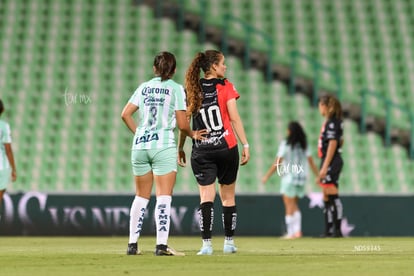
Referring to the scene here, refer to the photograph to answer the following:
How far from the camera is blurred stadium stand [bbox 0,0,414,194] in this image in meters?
19.7

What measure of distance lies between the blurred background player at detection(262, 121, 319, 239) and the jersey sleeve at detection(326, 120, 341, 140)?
120cm

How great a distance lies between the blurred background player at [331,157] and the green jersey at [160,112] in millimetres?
5294

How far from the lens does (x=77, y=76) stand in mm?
21438

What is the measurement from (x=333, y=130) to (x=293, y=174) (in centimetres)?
148

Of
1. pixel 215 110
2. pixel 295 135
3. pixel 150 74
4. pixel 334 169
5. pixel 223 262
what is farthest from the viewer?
pixel 150 74

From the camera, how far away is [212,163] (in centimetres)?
1012

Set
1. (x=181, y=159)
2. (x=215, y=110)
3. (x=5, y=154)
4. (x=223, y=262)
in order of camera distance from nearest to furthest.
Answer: (x=223, y=262) → (x=215, y=110) → (x=181, y=159) → (x=5, y=154)

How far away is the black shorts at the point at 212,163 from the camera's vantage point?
1009cm

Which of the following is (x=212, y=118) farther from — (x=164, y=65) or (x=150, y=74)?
(x=150, y=74)

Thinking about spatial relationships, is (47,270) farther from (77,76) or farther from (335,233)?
(77,76)

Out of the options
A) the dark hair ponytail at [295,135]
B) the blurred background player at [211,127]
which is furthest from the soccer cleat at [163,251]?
the dark hair ponytail at [295,135]

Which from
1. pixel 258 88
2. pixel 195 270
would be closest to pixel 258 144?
pixel 258 88

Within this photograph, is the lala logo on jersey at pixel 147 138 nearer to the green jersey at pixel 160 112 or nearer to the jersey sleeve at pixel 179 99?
the green jersey at pixel 160 112

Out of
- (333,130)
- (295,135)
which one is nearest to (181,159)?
(333,130)
